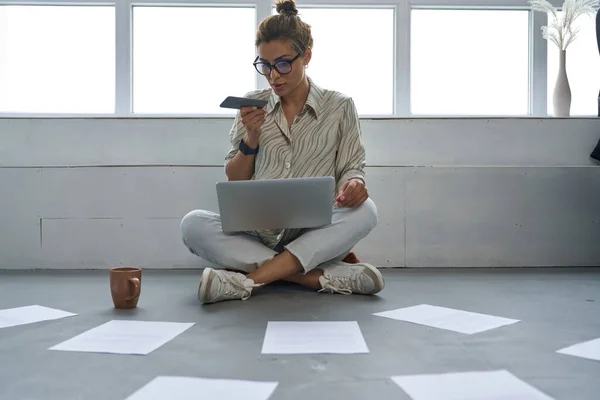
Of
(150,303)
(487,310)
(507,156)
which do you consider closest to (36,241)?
(150,303)

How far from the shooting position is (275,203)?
160cm

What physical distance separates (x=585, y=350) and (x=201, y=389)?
0.75 m

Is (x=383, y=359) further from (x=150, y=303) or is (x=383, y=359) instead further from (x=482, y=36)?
(x=482, y=36)

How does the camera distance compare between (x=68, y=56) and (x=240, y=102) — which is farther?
(x=68, y=56)

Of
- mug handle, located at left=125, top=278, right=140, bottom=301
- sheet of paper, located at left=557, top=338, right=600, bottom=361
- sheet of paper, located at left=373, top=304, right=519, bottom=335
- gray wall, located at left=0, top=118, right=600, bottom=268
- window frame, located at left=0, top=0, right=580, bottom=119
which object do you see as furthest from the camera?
window frame, located at left=0, top=0, right=580, bottom=119

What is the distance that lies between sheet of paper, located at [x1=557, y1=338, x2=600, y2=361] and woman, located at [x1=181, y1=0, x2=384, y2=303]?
2.16 ft

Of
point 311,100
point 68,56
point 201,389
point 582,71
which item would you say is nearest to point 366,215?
point 311,100

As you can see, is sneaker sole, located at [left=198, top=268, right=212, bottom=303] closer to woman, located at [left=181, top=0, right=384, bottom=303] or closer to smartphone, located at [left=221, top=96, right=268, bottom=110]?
woman, located at [left=181, top=0, right=384, bottom=303]

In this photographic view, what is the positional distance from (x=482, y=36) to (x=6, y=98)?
2.58 metres

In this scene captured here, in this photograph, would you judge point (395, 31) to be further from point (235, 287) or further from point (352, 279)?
point (235, 287)

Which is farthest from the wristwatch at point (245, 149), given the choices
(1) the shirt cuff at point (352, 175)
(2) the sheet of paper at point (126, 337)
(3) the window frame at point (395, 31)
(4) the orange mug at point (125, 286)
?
(3) the window frame at point (395, 31)

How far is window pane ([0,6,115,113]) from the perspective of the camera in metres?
3.05

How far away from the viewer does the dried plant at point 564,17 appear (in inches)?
111

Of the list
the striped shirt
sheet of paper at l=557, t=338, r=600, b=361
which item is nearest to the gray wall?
the striped shirt
